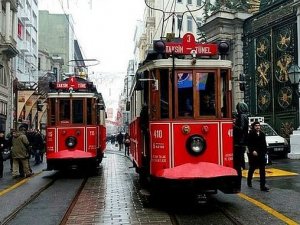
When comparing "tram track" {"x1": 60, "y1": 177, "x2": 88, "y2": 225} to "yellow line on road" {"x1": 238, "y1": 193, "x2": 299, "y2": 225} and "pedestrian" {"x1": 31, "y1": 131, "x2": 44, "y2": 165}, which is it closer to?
"yellow line on road" {"x1": 238, "y1": 193, "x2": 299, "y2": 225}

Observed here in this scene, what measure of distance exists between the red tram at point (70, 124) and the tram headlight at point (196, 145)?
6858mm

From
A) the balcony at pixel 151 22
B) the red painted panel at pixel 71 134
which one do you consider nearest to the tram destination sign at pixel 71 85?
the red painted panel at pixel 71 134

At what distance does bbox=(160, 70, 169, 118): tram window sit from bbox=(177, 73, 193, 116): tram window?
0.74 feet

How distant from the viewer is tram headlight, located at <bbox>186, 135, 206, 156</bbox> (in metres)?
8.84

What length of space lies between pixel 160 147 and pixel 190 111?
0.89 metres

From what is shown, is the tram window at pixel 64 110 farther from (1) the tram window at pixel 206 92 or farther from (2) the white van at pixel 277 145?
(2) the white van at pixel 277 145

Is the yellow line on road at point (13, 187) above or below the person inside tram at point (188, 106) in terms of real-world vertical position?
below

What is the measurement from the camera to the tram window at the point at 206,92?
902cm

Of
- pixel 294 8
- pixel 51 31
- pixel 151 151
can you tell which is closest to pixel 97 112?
pixel 151 151

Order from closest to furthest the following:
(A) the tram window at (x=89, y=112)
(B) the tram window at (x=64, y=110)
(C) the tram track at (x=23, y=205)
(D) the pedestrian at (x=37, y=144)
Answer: (C) the tram track at (x=23, y=205)
(B) the tram window at (x=64, y=110)
(A) the tram window at (x=89, y=112)
(D) the pedestrian at (x=37, y=144)

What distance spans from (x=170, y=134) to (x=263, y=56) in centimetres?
1727

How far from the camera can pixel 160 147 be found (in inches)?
349

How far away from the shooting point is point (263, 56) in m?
24.8

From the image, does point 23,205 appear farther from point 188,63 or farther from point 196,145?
point 188,63
